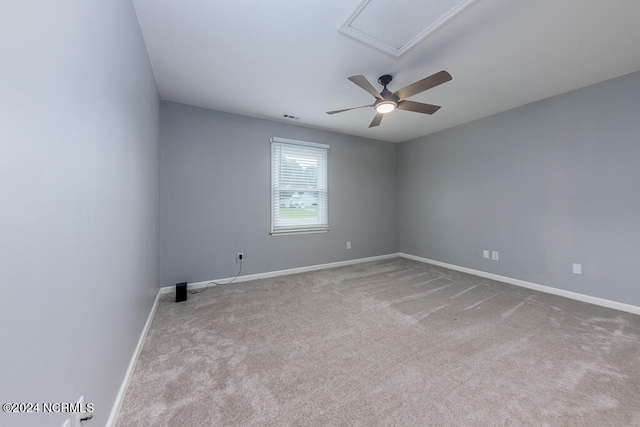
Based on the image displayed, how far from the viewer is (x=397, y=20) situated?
1787 millimetres

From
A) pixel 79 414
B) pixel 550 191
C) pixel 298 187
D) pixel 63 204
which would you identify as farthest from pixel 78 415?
pixel 550 191

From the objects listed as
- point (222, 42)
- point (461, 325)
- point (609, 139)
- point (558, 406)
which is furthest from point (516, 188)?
point (222, 42)

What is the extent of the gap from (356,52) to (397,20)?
0.45m

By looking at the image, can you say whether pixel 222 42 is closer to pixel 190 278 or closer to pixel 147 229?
pixel 147 229

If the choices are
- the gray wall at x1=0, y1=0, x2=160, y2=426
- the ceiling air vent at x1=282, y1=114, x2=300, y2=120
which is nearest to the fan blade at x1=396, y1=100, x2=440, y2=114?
the ceiling air vent at x1=282, y1=114, x2=300, y2=120

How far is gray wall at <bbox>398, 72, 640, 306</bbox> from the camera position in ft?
8.57

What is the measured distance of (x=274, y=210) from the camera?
12.7 ft

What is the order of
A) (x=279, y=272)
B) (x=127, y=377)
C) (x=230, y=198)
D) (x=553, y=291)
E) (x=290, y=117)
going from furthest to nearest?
1. (x=279, y=272)
2. (x=290, y=117)
3. (x=230, y=198)
4. (x=553, y=291)
5. (x=127, y=377)

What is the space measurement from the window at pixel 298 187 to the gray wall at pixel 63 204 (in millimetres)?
2401

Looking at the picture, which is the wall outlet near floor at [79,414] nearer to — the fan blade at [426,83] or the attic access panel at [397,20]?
the attic access panel at [397,20]

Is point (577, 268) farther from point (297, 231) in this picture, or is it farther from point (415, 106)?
point (297, 231)

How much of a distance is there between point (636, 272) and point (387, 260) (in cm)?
309

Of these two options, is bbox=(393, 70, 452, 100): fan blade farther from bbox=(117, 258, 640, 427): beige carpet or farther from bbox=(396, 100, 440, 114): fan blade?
bbox=(117, 258, 640, 427): beige carpet

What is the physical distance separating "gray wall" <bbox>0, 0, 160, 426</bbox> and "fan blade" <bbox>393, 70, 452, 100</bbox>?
2101 mm
